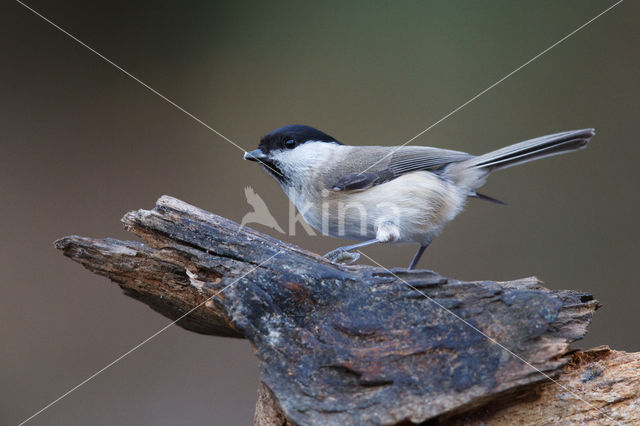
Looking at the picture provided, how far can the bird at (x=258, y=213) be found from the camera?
1970 mm

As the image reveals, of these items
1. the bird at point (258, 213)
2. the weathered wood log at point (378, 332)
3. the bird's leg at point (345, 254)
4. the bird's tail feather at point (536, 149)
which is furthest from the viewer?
the bird at point (258, 213)

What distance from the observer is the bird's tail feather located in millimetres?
1474

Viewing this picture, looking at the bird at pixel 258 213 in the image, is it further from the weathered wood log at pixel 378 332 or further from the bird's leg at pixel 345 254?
the weathered wood log at pixel 378 332

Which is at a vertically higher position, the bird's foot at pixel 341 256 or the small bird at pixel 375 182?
the small bird at pixel 375 182

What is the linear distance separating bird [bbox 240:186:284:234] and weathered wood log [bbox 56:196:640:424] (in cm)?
58

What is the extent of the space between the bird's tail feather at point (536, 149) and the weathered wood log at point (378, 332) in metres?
0.44

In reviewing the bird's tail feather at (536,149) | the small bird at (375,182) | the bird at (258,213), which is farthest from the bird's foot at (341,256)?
A: the bird's tail feather at (536,149)

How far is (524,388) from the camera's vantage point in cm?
105

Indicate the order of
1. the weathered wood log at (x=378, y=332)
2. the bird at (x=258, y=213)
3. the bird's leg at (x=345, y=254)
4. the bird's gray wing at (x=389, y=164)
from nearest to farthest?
the weathered wood log at (x=378, y=332), the bird's leg at (x=345, y=254), the bird's gray wing at (x=389, y=164), the bird at (x=258, y=213)

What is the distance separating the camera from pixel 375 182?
1700mm

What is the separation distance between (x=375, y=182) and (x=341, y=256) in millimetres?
274

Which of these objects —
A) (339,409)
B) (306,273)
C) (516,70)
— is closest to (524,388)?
(339,409)

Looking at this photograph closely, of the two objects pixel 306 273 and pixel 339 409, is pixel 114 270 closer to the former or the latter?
pixel 306 273

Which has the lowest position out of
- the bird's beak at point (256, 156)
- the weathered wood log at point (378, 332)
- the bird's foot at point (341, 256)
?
the weathered wood log at point (378, 332)
